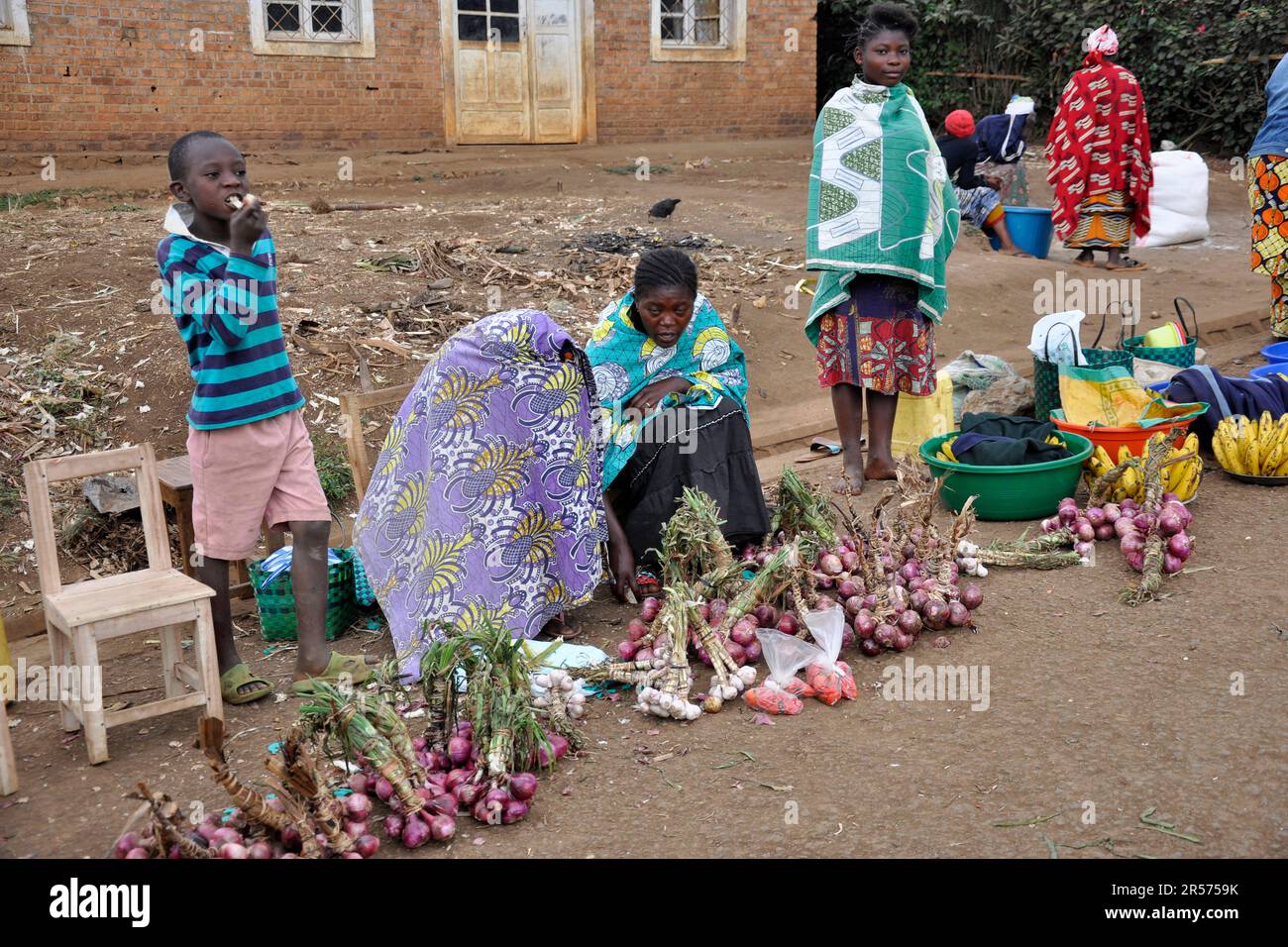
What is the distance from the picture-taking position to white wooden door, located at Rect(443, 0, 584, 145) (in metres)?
13.3

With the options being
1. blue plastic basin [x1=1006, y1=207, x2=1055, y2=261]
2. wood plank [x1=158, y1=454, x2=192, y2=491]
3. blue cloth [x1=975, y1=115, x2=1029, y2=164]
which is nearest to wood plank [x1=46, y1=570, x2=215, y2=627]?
wood plank [x1=158, y1=454, x2=192, y2=491]

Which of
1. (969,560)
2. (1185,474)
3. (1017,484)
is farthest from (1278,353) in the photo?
(969,560)

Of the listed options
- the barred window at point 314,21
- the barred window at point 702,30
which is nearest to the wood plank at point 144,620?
the barred window at point 314,21

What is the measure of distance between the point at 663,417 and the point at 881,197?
175 centimetres

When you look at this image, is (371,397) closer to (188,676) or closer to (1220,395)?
(188,676)

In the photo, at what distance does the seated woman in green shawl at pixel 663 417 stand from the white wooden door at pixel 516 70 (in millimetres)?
9771

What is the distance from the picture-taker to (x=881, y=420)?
222 inches

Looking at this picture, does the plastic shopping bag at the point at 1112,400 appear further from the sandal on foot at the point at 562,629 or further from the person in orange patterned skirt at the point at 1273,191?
the sandal on foot at the point at 562,629

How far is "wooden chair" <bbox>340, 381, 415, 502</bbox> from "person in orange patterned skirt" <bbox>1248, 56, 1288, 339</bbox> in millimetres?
4993

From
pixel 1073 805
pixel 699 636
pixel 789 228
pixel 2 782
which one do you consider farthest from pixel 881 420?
pixel 789 228

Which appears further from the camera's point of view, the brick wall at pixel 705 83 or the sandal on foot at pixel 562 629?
the brick wall at pixel 705 83

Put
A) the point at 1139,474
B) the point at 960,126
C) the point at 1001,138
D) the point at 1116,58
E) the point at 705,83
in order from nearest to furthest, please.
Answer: the point at 1139,474 → the point at 960,126 → the point at 1001,138 → the point at 705,83 → the point at 1116,58

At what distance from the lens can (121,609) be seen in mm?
3299

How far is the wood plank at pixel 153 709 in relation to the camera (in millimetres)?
3408
